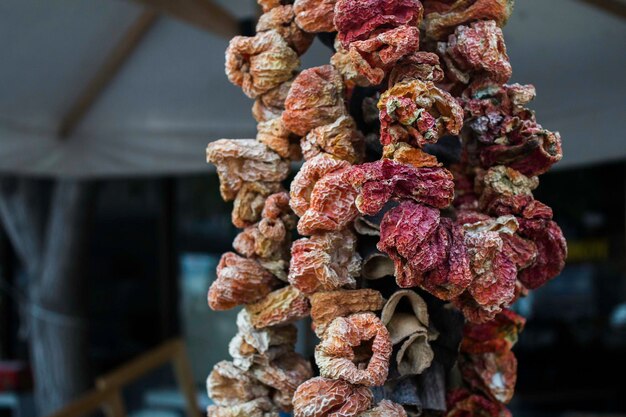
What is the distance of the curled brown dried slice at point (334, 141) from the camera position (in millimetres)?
677

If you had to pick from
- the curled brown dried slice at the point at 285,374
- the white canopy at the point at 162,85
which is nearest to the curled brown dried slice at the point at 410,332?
the curled brown dried slice at the point at 285,374

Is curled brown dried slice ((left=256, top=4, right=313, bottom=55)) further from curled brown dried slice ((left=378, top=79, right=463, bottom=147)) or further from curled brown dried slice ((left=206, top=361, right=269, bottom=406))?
curled brown dried slice ((left=206, top=361, right=269, bottom=406))

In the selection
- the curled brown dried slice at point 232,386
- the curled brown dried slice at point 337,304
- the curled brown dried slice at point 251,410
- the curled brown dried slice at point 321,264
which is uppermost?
the curled brown dried slice at point 321,264

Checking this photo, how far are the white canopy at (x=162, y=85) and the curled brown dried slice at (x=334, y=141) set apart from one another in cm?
100

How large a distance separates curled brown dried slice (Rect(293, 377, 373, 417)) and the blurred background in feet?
3.88

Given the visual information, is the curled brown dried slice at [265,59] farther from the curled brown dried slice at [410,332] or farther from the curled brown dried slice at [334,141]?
the curled brown dried slice at [410,332]

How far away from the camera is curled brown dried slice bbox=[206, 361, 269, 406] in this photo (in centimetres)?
73

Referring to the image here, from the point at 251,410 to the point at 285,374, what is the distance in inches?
1.9

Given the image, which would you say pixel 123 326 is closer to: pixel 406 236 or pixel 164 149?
pixel 164 149

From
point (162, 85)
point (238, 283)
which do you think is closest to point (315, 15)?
point (238, 283)

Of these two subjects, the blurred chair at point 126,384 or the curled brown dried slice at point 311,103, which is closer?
the curled brown dried slice at point 311,103

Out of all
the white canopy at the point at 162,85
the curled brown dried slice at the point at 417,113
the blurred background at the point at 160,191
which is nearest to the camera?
the curled brown dried slice at the point at 417,113

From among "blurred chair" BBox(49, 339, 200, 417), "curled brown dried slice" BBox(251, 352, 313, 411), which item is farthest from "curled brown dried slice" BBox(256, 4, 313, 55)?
"blurred chair" BBox(49, 339, 200, 417)

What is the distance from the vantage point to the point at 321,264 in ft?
2.08
